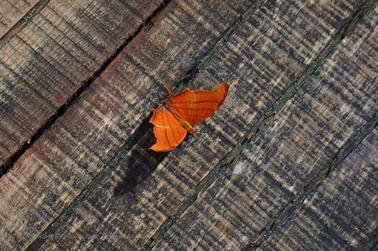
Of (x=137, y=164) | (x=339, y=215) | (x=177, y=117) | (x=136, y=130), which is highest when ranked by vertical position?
(x=339, y=215)

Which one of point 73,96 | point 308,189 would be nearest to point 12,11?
point 73,96

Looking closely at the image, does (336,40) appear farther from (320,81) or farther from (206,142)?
Result: (206,142)

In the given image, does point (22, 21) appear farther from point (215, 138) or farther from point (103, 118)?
point (215, 138)

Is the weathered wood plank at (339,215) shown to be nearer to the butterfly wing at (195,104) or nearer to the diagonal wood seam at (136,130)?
the butterfly wing at (195,104)

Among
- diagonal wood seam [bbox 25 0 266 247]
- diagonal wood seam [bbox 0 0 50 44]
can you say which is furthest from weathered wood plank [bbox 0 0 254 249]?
diagonal wood seam [bbox 0 0 50 44]

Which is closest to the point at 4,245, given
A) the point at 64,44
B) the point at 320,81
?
the point at 64,44
